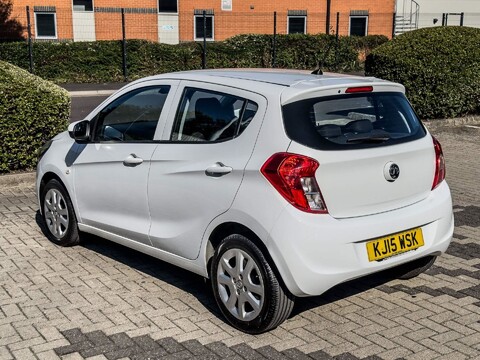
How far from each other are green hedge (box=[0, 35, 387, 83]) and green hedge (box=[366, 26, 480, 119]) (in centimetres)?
981

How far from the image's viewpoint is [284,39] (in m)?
26.9

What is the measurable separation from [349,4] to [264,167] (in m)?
33.4

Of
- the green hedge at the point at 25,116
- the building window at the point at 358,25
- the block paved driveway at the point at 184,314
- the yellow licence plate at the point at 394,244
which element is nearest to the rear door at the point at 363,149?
the yellow licence plate at the point at 394,244

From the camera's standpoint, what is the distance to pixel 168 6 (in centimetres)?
3341

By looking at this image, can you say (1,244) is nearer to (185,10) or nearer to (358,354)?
(358,354)

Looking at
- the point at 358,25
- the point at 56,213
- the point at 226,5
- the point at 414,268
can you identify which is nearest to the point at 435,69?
the point at 414,268

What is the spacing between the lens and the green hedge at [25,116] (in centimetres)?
864

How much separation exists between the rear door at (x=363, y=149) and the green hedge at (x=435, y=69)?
8.77 meters

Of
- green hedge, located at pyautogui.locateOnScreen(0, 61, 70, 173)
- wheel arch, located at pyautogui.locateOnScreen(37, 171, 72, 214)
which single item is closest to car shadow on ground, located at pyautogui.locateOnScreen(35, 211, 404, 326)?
wheel arch, located at pyautogui.locateOnScreen(37, 171, 72, 214)

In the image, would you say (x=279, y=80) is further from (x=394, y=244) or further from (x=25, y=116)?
(x=25, y=116)

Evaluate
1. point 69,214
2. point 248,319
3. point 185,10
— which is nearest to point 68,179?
point 69,214

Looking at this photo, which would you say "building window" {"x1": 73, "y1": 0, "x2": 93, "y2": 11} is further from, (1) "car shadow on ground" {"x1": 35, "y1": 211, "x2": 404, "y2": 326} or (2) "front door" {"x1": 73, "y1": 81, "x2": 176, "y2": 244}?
(2) "front door" {"x1": 73, "y1": 81, "x2": 176, "y2": 244}

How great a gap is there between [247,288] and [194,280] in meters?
1.13

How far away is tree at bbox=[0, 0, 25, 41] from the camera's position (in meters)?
29.1
